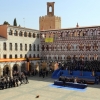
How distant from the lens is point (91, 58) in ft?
141

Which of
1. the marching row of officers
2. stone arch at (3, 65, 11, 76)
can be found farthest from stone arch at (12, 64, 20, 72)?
the marching row of officers

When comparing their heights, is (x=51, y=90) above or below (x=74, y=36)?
below

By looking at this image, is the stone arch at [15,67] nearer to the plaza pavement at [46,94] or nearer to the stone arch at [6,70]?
the stone arch at [6,70]

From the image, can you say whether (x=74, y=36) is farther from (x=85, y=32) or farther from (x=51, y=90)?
(x=51, y=90)

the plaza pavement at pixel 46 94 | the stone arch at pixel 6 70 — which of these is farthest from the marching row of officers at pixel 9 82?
the stone arch at pixel 6 70

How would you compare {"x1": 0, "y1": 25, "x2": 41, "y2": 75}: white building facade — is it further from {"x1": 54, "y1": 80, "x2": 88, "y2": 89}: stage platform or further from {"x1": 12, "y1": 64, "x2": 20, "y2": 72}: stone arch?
{"x1": 54, "y1": 80, "x2": 88, "y2": 89}: stage platform

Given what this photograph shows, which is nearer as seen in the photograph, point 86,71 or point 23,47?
point 86,71

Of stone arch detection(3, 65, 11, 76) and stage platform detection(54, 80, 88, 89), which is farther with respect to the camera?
stone arch detection(3, 65, 11, 76)

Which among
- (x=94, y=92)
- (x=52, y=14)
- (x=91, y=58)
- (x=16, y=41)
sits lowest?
(x=94, y=92)

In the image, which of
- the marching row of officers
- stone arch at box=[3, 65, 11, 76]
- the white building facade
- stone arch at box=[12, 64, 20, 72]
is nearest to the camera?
the marching row of officers

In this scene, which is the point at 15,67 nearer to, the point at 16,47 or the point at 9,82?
the point at 16,47

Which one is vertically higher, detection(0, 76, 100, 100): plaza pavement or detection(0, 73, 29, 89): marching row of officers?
detection(0, 73, 29, 89): marching row of officers

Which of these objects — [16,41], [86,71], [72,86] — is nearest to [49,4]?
[16,41]

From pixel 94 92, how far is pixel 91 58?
18.0 metres
